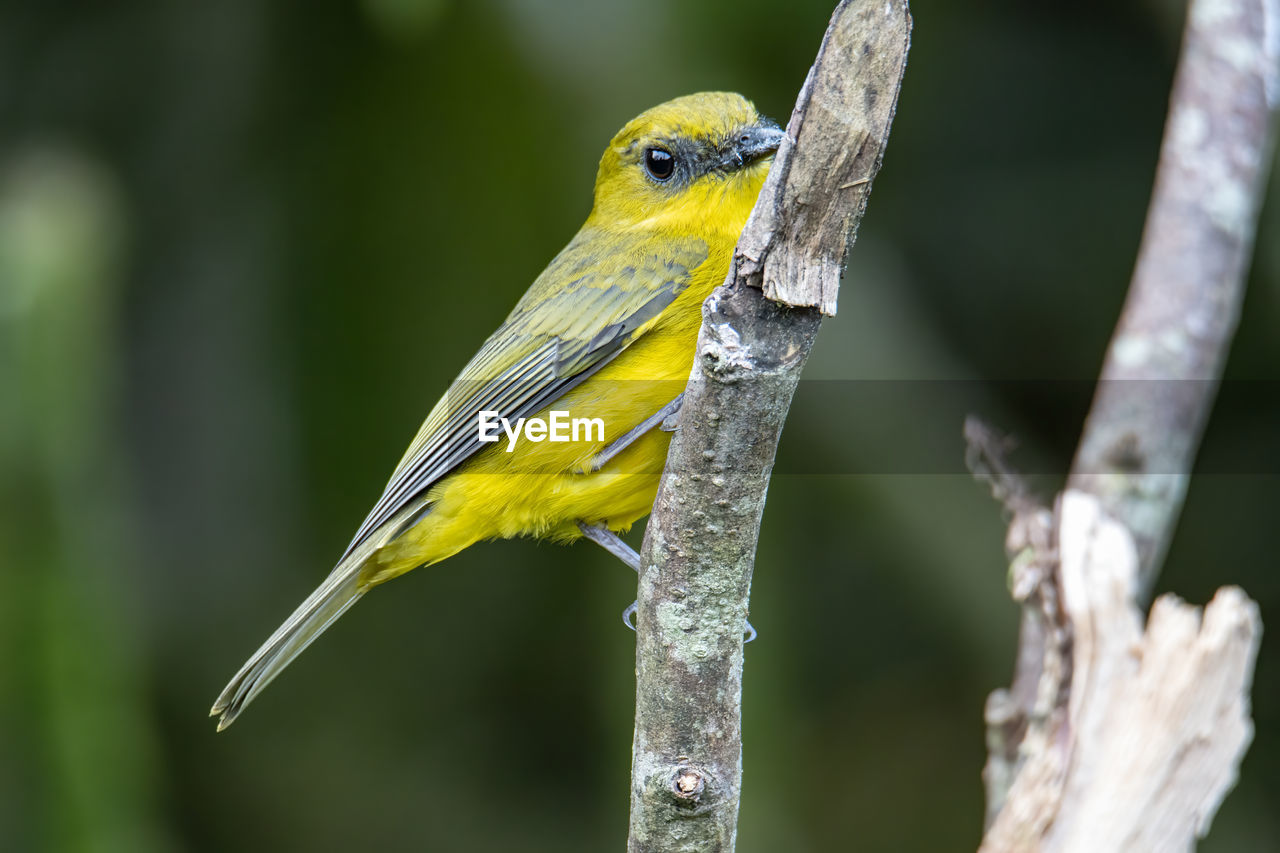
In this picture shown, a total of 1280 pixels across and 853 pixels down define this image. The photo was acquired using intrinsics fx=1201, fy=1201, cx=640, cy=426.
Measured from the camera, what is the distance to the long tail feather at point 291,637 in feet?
11.6

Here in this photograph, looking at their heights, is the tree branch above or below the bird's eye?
below

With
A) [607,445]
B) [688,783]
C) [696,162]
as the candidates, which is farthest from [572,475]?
[688,783]

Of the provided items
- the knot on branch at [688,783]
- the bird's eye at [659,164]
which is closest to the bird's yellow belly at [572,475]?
the bird's eye at [659,164]

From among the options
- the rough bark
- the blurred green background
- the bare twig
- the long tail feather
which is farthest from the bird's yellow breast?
the bare twig

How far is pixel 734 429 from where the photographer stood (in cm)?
228

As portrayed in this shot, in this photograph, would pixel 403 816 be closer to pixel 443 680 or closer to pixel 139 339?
pixel 443 680

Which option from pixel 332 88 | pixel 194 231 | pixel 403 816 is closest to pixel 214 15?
pixel 332 88

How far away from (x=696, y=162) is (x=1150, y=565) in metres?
2.14

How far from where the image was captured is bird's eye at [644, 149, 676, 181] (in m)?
3.88

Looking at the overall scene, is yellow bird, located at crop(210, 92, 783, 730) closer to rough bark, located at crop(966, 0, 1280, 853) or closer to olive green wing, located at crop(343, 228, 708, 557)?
olive green wing, located at crop(343, 228, 708, 557)

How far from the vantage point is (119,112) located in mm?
6000

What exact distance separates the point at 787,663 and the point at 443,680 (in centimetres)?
211

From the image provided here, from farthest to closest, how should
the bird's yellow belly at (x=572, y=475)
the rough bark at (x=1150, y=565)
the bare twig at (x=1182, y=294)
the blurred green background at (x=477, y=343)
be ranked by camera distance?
1. the blurred green background at (x=477, y=343)
2. the bare twig at (x=1182, y=294)
3. the bird's yellow belly at (x=572, y=475)
4. the rough bark at (x=1150, y=565)

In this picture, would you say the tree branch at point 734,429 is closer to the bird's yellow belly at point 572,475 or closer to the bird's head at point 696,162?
the bird's yellow belly at point 572,475
